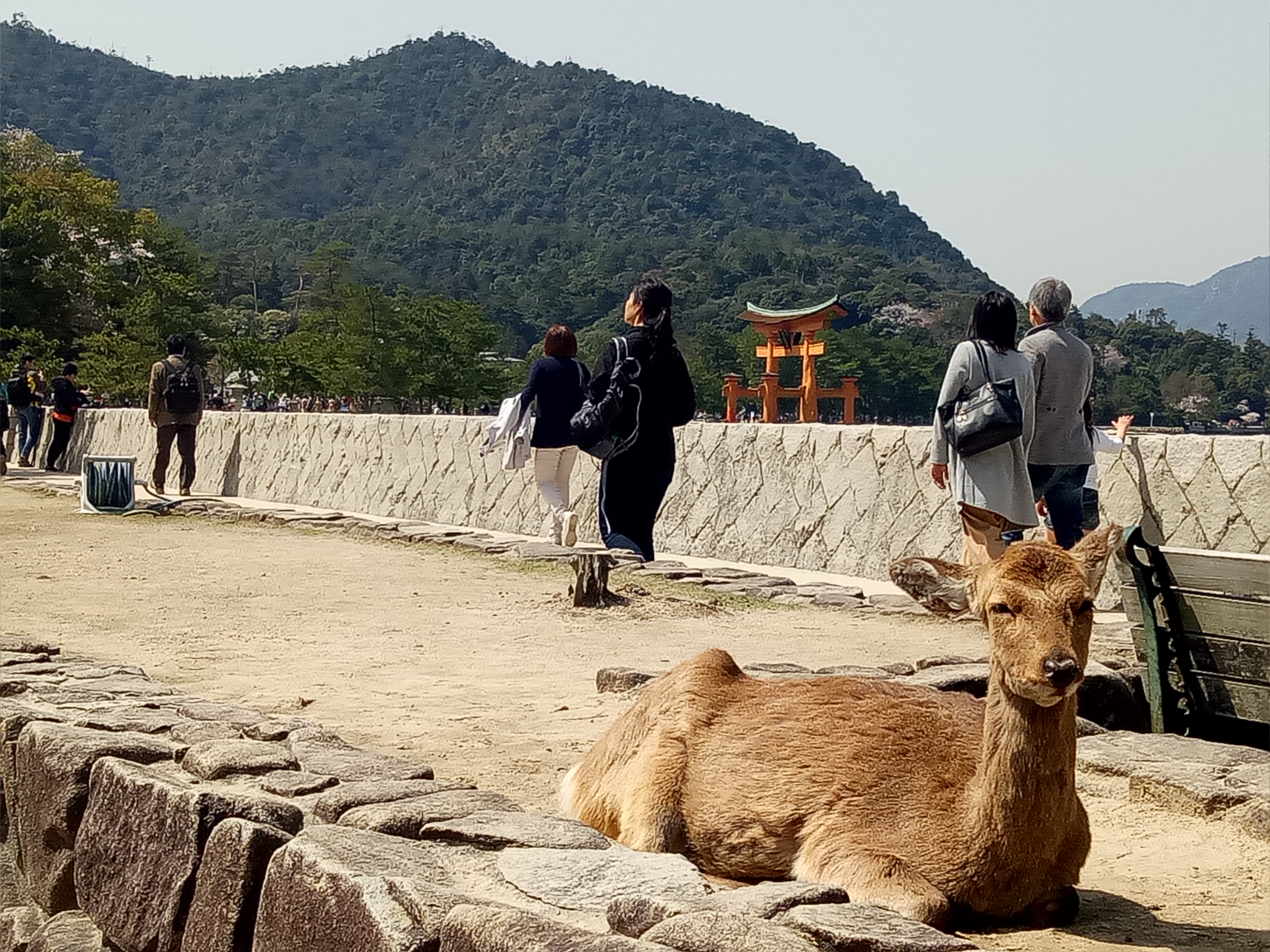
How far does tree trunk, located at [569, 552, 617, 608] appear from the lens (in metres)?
9.23


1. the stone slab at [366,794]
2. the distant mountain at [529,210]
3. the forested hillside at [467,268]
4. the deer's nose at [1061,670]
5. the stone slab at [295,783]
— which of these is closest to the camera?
the deer's nose at [1061,670]

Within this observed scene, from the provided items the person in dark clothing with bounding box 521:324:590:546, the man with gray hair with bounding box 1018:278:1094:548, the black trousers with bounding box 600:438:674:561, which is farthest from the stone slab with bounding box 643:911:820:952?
the person in dark clothing with bounding box 521:324:590:546

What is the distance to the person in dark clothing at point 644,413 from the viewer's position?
9.40m

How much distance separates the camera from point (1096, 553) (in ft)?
11.2

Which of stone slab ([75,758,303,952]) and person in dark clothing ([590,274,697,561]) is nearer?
stone slab ([75,758,303,952])

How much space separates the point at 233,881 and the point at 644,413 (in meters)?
6.22

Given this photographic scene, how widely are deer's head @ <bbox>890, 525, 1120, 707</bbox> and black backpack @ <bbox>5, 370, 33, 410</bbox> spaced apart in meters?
25.6

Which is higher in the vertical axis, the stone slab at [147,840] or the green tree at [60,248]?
the green tree at [60,248]

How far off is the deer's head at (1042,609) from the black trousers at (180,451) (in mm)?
16716

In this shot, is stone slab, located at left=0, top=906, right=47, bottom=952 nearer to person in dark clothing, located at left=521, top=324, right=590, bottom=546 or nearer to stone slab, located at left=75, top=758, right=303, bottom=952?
stone slab, located at left=75, top=758, right=303, bottom=952

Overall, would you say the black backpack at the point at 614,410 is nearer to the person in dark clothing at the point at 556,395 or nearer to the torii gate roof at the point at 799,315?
the person in dark clothing at the point at 556,395

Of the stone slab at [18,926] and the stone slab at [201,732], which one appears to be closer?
the stone slab at [201,732]

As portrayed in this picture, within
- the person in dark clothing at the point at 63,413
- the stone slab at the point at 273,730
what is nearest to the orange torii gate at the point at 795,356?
the person in dark clothing at the point at 63,413

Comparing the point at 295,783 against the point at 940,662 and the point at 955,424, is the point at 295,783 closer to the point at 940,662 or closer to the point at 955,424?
the point at 940,662
